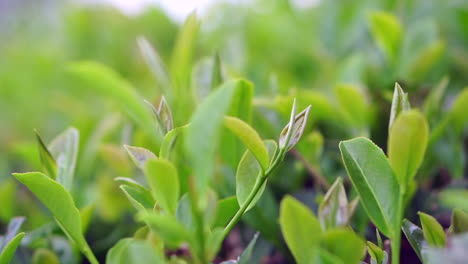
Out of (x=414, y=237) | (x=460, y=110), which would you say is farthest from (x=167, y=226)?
(x=460, y=110)

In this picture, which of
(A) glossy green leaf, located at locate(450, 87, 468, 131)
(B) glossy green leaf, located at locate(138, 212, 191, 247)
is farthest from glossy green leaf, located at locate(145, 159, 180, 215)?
(A) glossy green leaf, located at locate(450, 87, 468, 131)

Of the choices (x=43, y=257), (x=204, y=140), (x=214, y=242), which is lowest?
(x=43, y=257)

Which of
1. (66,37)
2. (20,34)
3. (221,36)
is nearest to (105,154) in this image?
(221,36)

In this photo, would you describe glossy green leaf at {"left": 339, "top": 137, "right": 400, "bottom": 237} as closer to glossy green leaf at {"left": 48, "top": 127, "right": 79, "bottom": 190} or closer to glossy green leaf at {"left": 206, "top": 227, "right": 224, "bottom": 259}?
glossy green leaf at {"left": 206, "top": 227, "right": 224, "bottom": 259}

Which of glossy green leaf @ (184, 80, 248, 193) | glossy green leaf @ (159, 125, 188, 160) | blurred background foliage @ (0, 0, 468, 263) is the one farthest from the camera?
blurred background foliage @ (0, 0, 468, 263)

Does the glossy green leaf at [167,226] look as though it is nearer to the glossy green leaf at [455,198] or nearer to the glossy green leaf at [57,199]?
the glossy green leaf at [57,199]

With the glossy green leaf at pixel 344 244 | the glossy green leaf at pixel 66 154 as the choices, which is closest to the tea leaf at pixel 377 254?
the glossy green leaf at pixel 344 244

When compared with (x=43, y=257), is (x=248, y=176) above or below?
above

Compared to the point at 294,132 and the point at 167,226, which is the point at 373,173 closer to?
the point at 294,132
